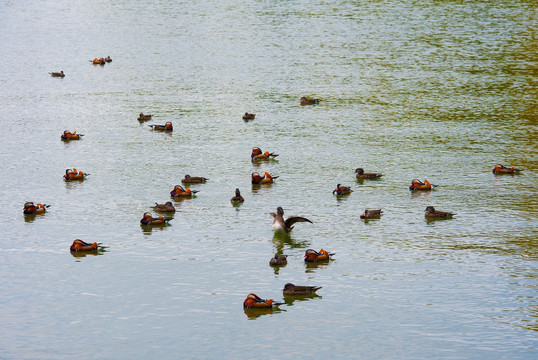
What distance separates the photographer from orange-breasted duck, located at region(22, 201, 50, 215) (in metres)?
36.9

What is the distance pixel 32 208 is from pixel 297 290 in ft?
47.6

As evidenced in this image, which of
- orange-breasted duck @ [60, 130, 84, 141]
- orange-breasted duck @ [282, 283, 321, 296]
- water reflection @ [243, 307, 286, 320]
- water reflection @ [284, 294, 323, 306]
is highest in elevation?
orange-breasted duck @ [60, 130, 84, 141]

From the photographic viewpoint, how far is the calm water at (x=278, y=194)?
25953mm

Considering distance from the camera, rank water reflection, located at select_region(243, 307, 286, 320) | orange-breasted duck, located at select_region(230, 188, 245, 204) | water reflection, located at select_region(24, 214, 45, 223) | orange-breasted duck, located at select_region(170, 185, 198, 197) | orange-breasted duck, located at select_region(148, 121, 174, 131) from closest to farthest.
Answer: water reflection, located at select_region(243, 307, 286, 320) → water reflection, located at select_region(24, 214, 45, 223) → orange-breasted duck, located at select_region(230, 188, 245, 204) → orange-breasted duck, located at select_region(170, 185, 198, 197) → orange-breasted duck, located at select_region(148, 121, 174, 131)

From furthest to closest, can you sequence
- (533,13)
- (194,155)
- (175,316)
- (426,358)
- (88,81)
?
(533,13) → (88,81) → (194,155) → (175,316) → (426,358)

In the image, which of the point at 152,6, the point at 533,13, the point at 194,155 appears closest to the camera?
the point at 194,155

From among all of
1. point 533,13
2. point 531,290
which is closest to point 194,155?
point 531,290

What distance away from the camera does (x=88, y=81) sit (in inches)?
2825

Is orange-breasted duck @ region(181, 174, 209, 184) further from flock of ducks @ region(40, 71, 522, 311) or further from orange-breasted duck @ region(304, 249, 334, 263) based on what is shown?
orange-breasted duck @ region(304, 249, 334, 263)

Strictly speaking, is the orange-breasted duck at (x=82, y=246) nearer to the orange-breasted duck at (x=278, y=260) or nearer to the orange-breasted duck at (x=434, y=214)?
the orange-breasted duck at (x=278, y=260)

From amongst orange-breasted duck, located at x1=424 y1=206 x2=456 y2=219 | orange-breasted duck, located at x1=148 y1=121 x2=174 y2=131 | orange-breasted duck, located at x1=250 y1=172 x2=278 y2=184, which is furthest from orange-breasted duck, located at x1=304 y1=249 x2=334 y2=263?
orange-breasted duck, located at x1=148 y1=121 x2=174 y2=131

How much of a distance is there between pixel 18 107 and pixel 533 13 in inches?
2216

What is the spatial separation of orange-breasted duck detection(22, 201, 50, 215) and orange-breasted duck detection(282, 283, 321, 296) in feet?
45.8

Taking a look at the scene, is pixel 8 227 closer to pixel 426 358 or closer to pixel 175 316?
pixel 175 316
